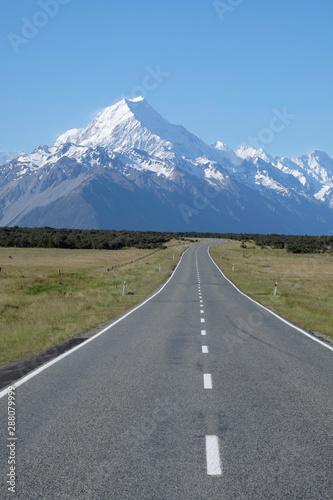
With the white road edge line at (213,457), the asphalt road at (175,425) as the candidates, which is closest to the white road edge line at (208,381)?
the asphalt road at (175,425)

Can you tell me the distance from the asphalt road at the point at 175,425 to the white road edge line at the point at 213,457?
0.04 ft

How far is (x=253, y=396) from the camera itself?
Answer: 7.71 meters

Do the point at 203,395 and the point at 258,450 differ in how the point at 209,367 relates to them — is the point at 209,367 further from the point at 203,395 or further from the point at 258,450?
the point at 258,450

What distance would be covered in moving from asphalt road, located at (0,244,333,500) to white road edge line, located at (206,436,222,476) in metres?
0.01

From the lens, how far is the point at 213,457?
5.20 m

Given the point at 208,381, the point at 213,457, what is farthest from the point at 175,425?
the point at 208,381

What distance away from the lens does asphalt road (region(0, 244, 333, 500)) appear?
461cm

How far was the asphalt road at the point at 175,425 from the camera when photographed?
4605 millimetres

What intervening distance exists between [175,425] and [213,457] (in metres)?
1.14

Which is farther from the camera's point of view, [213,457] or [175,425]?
[175,425]

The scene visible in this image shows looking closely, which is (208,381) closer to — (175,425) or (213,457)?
(175,425)

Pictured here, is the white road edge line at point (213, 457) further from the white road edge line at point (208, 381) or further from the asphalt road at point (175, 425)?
the white road edge line at point (208, 381)

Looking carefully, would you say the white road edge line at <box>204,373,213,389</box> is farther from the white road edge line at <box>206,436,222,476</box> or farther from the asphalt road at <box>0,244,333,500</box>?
the white road edge line at <box>206,436,222,476</box>

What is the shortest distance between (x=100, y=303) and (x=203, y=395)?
17153 millimetres
